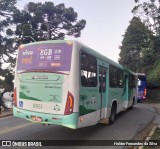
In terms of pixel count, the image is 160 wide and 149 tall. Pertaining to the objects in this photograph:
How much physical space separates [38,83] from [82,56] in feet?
5.49

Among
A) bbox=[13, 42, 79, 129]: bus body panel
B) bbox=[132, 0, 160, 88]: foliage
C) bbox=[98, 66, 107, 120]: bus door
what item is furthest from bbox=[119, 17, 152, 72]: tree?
bbox=[13, 42, 79, 129]: bus body panel

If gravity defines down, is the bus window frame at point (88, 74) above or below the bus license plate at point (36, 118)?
above

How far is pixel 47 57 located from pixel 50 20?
31256mm

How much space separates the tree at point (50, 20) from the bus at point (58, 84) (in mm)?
28818

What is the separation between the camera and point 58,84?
27.6 feet

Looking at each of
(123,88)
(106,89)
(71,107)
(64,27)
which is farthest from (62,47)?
(64,27)

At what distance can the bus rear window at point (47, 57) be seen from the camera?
335 inches

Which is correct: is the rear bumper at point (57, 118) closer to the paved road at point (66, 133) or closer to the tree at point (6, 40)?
the paved road at point (66, 133)

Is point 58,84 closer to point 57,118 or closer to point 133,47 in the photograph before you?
point 57,118

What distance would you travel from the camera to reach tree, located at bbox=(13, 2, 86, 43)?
38156mm

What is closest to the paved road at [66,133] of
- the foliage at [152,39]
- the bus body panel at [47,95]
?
the bus body panel at [47,95]

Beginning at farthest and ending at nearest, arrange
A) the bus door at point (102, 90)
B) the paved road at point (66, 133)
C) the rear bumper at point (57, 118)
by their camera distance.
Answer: the bus door at point (102, 90) < the paved road at point (66, 133) < the rear bumper at point (57, 118)

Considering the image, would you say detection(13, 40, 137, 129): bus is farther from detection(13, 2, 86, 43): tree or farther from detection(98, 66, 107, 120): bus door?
detection(13, 2, 86, 43): tree

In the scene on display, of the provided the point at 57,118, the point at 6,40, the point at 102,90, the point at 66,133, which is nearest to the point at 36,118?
the point at 57,118
